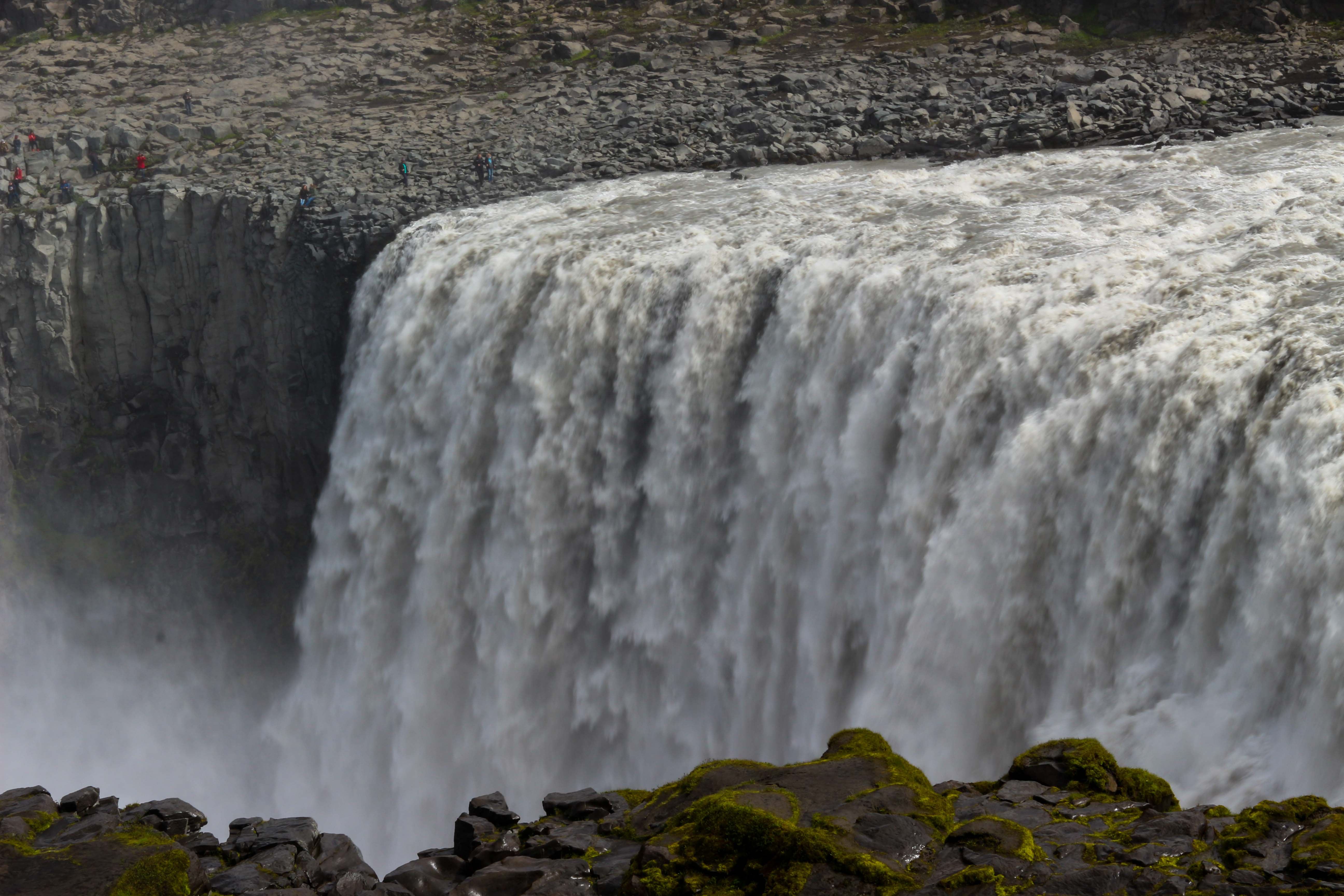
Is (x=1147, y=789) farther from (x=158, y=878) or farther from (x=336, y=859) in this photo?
(x=158, y=878)

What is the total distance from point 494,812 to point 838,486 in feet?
26.8

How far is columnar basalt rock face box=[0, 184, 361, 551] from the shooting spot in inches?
1369

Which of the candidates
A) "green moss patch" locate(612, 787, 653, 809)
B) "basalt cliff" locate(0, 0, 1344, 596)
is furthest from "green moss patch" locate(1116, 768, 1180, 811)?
"basalt cliff" locate(0, 0, 1344, 596)

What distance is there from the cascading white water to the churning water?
0.21 feet

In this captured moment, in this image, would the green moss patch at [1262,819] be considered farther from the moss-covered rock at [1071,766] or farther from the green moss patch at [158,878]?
the green moss patch at [158,878]

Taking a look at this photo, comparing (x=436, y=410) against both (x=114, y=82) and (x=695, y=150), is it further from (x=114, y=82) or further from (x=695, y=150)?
Answer: (x=114, y=82)

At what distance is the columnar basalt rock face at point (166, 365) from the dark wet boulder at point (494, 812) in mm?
20396

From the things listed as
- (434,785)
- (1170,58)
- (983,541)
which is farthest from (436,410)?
(1170,58)

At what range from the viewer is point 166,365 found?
124 ft

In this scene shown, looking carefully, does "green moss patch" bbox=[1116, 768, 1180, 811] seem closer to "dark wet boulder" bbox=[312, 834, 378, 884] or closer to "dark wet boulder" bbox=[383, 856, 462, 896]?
"dark wet boulder" bbox=[383, 856, 462, 896]

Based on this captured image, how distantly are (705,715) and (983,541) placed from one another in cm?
732

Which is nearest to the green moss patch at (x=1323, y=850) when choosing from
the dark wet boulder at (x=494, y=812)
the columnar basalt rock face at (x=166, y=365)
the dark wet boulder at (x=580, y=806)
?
the dark wet boulder at (x=580, y=806)

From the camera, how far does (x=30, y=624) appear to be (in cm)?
3897

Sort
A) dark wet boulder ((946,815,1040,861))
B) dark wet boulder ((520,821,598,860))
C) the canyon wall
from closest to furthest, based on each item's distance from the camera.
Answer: dark wet boulder ((946,815,1040,861))
dark wet boulder ((520,821,598,860))
the canyon wall
